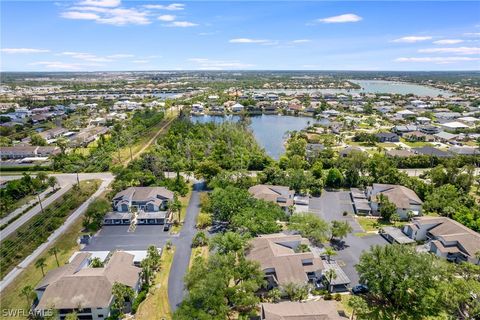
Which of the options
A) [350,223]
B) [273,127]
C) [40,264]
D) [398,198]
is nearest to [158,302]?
[40,264]

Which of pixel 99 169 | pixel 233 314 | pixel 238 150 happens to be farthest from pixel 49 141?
pixel 233 314

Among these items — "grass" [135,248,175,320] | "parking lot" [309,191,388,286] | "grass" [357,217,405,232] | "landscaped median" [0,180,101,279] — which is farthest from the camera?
"grass" [357,217,405,232]

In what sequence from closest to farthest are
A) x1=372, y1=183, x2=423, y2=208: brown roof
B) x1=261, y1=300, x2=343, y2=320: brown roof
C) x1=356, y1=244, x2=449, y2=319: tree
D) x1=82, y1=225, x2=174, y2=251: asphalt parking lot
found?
x1=261, y1=300, x2=343, y2=320: brown roof
x1=356, y1=244, x2=449, y2=319: tree
x1=82, y1=225, x2=174, y2=251: asphalt parking lot
x1=372, y1=183, x2=423, y2=208: brown roof

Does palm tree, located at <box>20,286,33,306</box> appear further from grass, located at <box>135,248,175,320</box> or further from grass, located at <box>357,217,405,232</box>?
grass, located at <box>357,217,405,232</box>

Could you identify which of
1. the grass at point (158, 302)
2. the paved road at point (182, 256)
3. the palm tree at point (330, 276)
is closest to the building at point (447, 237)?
the palm tree at point (330, 276)

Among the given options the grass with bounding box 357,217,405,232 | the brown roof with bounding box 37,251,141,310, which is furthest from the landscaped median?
the grass with bounding box 357,217,405,232

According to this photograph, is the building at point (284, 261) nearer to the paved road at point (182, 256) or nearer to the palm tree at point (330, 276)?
the palm tree at point (330, 276)

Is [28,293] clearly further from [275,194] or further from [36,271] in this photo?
[275,194]
